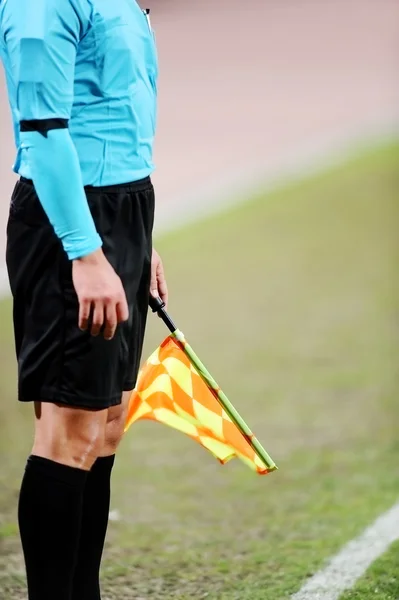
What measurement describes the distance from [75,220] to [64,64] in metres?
0.21

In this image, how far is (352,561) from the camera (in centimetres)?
240

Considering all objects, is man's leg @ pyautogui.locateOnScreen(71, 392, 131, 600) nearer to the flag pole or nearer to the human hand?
the flag pole

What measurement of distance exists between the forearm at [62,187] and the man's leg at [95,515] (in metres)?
0.37

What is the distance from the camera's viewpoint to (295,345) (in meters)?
4.30

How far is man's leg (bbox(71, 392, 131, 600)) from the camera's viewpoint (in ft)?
6.03

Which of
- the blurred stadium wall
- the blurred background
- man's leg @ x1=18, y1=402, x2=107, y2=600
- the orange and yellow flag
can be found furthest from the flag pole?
the blurred stadium wall

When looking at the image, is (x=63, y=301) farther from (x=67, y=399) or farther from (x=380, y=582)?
(x=380, y=582)

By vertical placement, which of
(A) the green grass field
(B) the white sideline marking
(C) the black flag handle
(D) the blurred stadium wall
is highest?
(C) the black flag handle

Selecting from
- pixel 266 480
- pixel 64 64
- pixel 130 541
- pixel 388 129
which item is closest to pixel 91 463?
pixel 64 64

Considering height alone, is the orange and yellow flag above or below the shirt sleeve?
below

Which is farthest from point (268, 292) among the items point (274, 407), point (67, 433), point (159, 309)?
point (67, 433)

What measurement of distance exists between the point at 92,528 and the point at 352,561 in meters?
0.76

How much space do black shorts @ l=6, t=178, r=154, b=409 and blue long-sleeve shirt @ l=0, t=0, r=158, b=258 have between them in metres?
0.05

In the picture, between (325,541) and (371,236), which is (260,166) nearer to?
(371,236)
